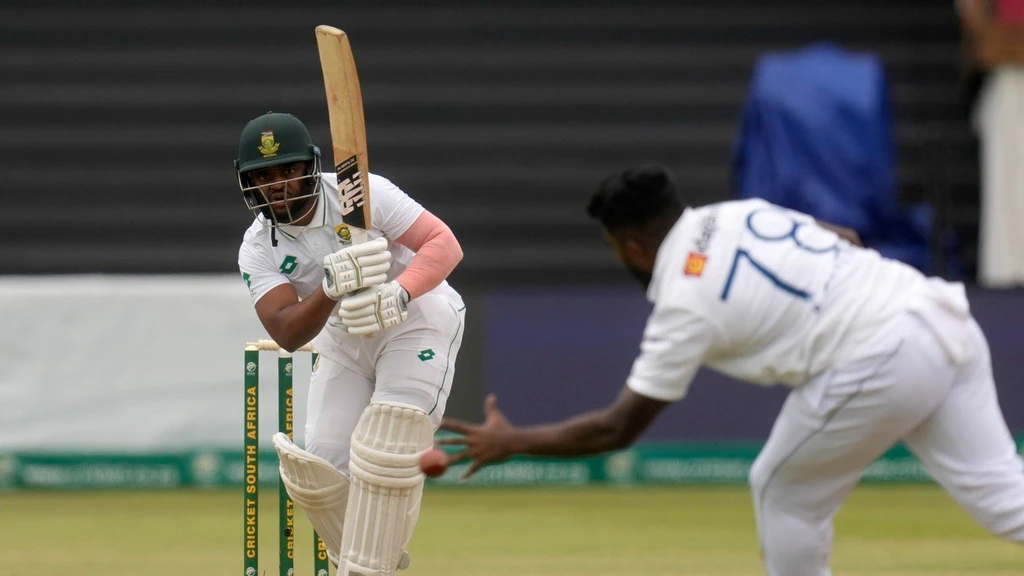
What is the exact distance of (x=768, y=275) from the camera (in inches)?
137

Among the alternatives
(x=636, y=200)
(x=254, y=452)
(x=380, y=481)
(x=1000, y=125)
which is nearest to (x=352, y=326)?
(x=380, y=481)

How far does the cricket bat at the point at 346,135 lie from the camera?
4.38m

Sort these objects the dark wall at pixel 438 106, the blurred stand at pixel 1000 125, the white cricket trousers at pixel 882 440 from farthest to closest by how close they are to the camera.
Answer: the dark wall at pixel 438 106
the blurred stand at pixel 1000 125
the white cricket trousers at pixel 882 440

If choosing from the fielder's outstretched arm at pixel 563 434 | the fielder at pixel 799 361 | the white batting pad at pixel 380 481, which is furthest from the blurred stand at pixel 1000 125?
the fielder's outstretched arm at pixel 563 434

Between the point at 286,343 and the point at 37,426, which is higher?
the point at 286,343

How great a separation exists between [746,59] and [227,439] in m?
5.31

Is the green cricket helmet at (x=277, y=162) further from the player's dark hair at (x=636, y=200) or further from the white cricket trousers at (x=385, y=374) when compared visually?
the player's dark hair at (x=636, y=200)

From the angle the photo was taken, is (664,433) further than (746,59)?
No

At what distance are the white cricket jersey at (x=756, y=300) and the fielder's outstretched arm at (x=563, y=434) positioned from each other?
0.05 metres

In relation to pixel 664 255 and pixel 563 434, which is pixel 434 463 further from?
pixel 664 255

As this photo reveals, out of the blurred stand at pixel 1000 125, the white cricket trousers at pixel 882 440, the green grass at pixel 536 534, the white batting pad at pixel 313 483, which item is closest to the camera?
the white cricket trousers at pixel 882 440

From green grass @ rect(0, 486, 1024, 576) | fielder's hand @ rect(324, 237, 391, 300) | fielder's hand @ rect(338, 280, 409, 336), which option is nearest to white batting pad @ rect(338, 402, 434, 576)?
fielder's hand @ rect(338, 280, 409, 336)

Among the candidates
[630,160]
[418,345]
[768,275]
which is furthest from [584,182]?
[768,275]

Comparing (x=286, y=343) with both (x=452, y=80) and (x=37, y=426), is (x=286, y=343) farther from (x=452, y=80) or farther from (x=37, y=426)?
(x=452, y=80)
